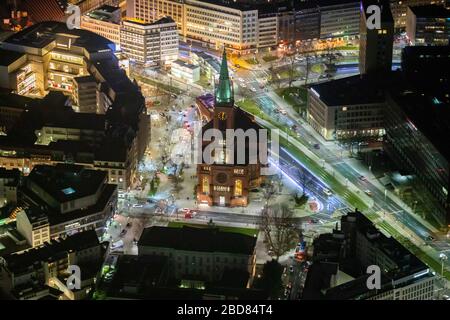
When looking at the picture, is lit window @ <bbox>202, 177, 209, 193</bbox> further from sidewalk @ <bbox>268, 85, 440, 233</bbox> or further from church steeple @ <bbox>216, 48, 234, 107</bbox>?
sidewalk @ <bbox>268, 85, 440, 233</bbox>

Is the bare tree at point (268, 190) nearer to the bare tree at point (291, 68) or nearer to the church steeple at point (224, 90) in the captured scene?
the church steeple at point (224, 90)

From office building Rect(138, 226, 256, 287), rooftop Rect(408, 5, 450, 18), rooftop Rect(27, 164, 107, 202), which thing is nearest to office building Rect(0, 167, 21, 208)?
rooftop Rect(27, 164, 107, 202)

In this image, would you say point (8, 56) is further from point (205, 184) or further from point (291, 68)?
point (205, 184)

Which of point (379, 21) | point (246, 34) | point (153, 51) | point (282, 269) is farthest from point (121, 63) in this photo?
point (282, 269)

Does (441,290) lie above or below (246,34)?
below

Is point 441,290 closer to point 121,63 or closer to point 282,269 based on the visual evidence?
point 282,269

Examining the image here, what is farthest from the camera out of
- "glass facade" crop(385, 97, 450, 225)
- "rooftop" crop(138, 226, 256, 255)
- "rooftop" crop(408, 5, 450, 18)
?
"rooftop" crop(408, 5, 450, 18)
